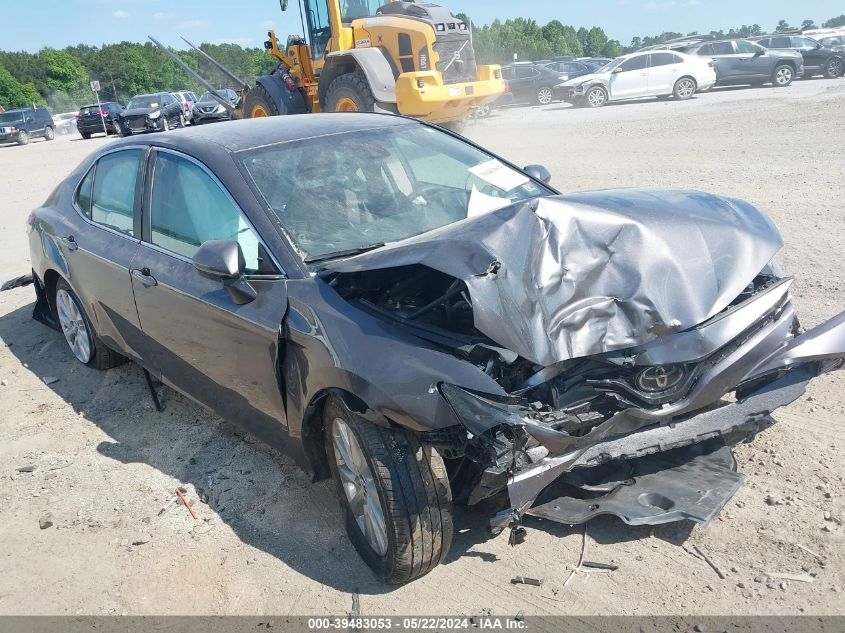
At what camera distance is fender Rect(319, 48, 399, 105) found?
44.3 feet

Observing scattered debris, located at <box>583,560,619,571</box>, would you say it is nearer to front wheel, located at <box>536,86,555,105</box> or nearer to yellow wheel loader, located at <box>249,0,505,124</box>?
yellow wheel loader, located at <box>249,0,505,124</box>

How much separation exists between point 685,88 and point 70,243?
21.8 metres

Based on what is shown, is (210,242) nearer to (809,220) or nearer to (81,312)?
(81,312)

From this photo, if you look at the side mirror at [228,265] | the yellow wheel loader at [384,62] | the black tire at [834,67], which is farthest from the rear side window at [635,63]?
the side mirror at [228,265]

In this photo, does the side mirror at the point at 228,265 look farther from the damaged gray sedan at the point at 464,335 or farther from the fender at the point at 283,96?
the fender at the point at 283,96

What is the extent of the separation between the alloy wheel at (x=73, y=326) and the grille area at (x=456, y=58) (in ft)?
33.2

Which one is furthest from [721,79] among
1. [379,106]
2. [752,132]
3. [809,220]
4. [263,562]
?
[263,562]

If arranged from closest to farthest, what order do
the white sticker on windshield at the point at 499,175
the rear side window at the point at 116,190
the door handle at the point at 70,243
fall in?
the white sticker on windshield at the point at 499,175
the rear side window at the point at 116,190
the door handle at the point at 70,243

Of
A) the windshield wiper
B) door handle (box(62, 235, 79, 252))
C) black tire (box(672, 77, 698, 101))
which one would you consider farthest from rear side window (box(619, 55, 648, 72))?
the windshield wiper

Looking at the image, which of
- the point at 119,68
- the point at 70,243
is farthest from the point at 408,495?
the point at 119,68

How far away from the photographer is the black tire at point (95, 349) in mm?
5414

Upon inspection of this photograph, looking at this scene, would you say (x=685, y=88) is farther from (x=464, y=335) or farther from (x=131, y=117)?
(x=464, y=335)

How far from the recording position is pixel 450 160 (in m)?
4.50

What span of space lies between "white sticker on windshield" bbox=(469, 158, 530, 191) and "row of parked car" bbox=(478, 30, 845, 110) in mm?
20350
